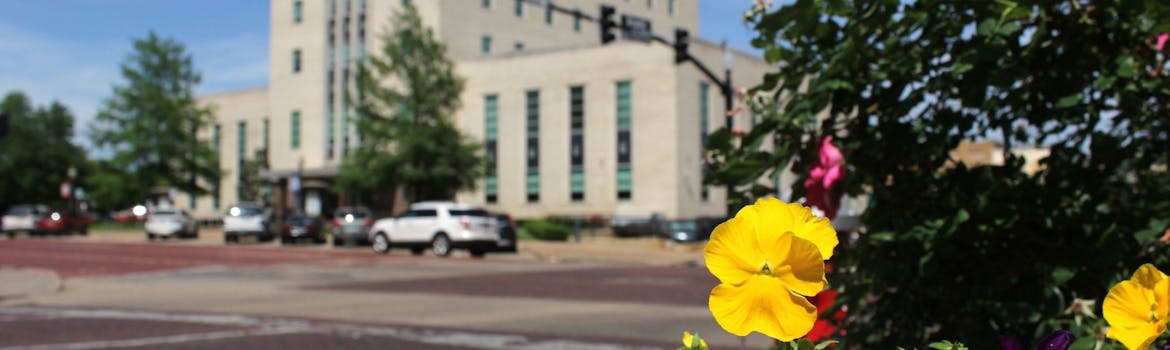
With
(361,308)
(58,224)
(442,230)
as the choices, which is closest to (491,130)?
(58,224)

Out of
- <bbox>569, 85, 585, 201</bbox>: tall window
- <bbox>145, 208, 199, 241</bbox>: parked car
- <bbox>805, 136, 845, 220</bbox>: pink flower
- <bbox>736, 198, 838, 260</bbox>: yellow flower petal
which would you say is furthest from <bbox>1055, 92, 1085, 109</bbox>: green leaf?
<bbox>569, 85, 585, 201</bbox>: tall window

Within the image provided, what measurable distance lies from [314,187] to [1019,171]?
196ft

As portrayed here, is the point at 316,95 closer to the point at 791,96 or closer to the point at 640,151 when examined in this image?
the point at 640,151

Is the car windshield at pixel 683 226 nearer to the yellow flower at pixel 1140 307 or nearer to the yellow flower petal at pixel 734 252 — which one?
the yellow flower at pixel 1140 307

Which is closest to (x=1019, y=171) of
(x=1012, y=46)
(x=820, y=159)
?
(x=1012, y=46)

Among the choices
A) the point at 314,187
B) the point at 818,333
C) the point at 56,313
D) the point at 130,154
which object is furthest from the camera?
the point at 314,187

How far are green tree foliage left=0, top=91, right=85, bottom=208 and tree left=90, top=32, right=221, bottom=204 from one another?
33155 millimetres

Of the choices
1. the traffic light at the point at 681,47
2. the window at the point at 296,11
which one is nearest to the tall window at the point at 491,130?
the window at the point at 296,11

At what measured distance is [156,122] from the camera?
56938 millimetres

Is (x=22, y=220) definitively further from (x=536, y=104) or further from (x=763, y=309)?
(x=763, y=309)

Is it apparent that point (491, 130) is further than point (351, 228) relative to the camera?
Yes

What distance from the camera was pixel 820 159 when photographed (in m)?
2.90

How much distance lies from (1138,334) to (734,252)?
0.58 m

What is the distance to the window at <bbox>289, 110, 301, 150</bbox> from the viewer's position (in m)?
63.8
